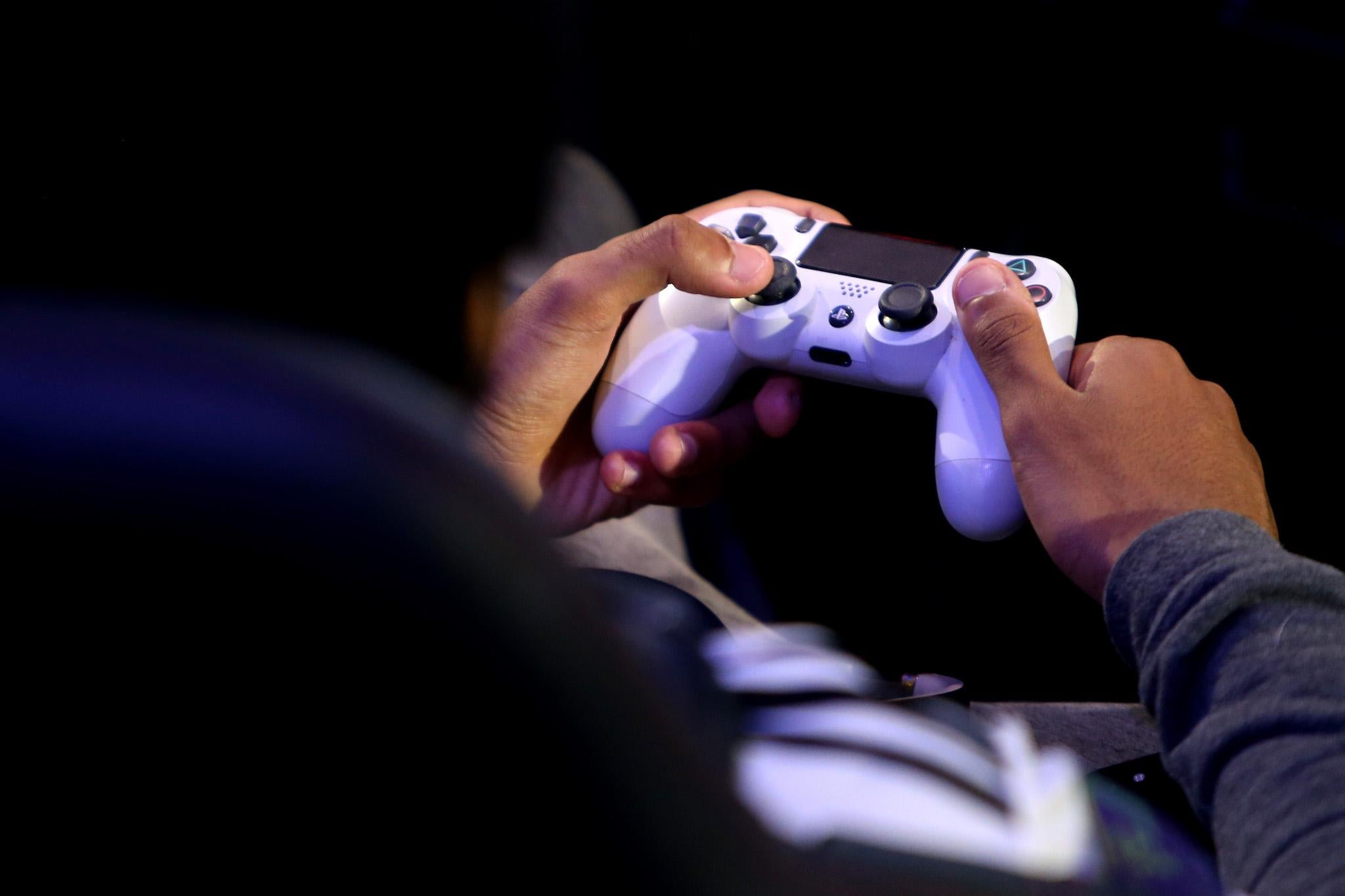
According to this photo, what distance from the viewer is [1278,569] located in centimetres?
42

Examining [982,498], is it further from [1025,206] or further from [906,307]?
[1025,206]

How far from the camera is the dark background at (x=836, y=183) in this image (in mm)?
906

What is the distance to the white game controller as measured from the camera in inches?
24.7

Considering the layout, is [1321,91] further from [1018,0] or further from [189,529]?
[189,529]

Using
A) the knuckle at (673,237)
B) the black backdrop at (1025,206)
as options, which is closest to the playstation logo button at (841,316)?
the knuckle at (673,237)

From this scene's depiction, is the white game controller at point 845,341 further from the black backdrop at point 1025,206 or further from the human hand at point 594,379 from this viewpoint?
the black backdrop at point 1025,206

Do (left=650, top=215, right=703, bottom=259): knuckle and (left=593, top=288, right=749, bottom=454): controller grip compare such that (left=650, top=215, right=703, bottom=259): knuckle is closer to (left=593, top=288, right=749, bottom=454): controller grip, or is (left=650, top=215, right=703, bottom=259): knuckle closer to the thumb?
(left=593, top=288, right=749, bottom=454): controller grip

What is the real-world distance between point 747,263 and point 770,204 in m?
0.17

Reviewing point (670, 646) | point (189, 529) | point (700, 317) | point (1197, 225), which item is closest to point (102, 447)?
point (189, 529)

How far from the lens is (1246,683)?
42 centimetres

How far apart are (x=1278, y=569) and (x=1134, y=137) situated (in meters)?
0.67

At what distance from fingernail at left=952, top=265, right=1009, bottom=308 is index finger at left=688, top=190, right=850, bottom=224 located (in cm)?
17

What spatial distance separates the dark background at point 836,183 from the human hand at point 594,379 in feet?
0.48

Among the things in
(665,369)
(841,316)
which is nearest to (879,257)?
(841,316)
